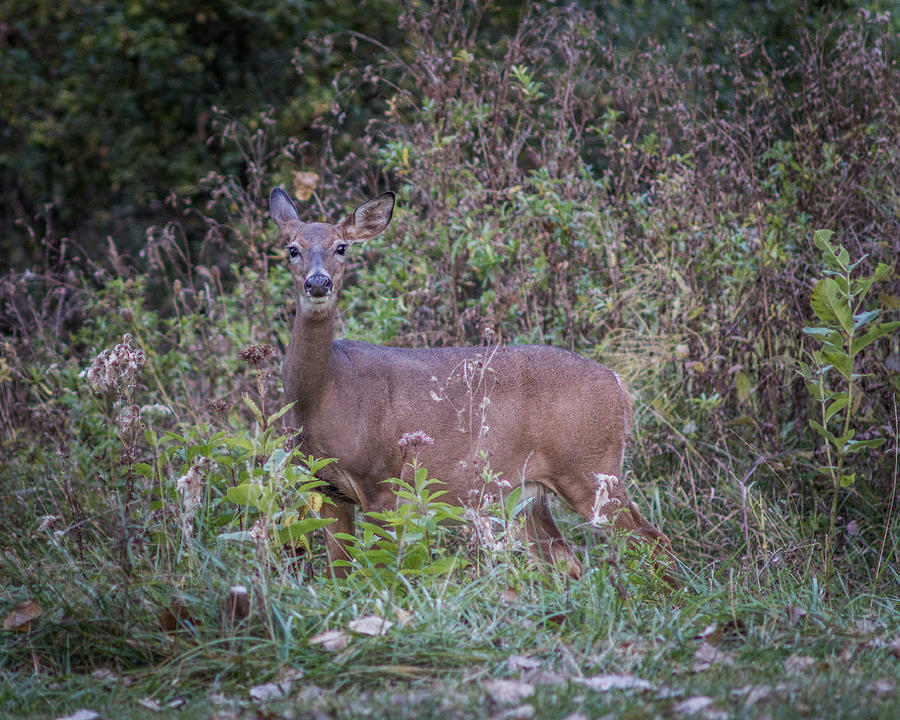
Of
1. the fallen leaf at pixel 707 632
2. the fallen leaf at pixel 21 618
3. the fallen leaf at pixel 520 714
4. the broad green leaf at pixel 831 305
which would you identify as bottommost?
the fallen leaf at pixel 21 618

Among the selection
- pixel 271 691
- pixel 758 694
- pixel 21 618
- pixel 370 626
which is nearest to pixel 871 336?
pixel 758 694

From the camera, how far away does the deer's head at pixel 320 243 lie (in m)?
5.21

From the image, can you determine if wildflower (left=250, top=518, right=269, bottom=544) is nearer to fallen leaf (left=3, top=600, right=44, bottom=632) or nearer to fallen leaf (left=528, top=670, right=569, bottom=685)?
fallen leaf (left=3, top=600, right=44, bottom=632)

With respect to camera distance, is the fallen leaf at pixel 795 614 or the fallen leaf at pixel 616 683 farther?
the fallen leaf at pixel 795 614

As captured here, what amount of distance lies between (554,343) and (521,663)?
3.48 meters

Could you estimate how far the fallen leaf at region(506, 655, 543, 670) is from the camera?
3.55 metres

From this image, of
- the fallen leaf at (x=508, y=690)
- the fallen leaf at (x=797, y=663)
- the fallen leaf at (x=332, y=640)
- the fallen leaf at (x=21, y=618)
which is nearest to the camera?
the fallen leaf at (x=508, y=690)

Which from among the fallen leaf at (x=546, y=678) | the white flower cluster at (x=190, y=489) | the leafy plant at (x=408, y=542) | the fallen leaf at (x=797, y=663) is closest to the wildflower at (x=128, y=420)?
the white flower cluster at (x=190, y=489)

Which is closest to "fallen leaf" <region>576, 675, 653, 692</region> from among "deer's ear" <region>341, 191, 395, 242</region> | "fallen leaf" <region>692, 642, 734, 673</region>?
"fallen leaf" <region>692, 642, 734, 673</region>

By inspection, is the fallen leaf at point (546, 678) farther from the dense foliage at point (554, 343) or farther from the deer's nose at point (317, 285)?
the deer's nose at point (317, 285)

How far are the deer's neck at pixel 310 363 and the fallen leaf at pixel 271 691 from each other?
195cm

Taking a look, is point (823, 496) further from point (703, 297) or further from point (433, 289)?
point (433, 289)

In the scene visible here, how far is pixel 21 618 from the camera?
3914 millimetres

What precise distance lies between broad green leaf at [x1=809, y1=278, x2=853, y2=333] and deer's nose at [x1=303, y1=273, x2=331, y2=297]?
215 cm
